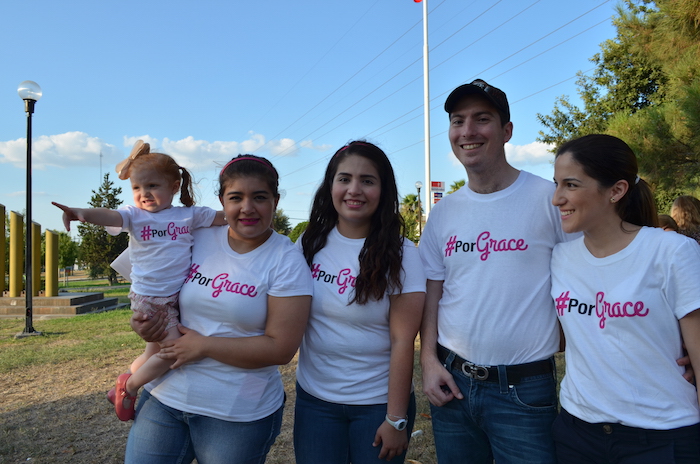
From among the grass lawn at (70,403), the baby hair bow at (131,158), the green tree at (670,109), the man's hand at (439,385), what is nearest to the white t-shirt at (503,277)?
the man's hand at (439,385)

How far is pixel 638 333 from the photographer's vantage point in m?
1.76

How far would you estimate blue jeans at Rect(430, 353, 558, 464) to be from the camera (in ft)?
6.61

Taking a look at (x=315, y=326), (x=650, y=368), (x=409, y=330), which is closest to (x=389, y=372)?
(x=409, y=330)

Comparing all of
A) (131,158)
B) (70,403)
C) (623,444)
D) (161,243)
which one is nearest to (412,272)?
(623,444)

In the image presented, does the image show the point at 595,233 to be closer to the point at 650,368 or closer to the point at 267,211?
the point at 650,368

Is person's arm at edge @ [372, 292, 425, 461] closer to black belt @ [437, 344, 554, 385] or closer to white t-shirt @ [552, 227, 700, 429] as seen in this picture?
black belt @ [437, 344, 554, 385]

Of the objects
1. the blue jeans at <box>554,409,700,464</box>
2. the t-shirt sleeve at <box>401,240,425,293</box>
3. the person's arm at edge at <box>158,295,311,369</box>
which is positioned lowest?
the blue jeans at <box>554,409,700,464</box>

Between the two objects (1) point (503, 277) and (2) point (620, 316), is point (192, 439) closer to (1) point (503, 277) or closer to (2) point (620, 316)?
(1) point (503, 277)

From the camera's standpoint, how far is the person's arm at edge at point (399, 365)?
210 centimetres

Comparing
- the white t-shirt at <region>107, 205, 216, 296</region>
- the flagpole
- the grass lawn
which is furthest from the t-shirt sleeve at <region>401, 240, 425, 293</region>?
the flagpole

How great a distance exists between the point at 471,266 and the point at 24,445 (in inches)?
165

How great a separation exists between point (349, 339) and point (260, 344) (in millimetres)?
395

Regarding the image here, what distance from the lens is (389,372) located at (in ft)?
7.14

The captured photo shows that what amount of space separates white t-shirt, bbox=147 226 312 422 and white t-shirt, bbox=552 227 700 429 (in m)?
1.17
